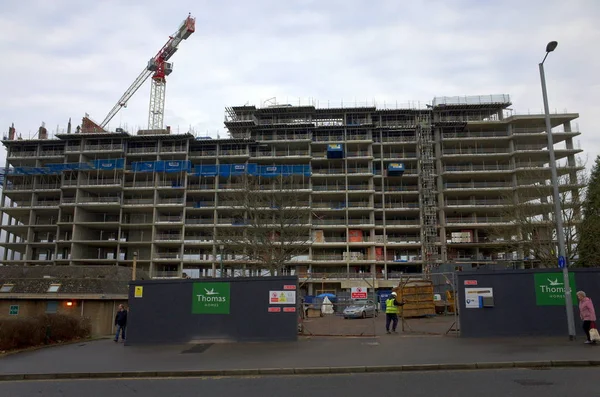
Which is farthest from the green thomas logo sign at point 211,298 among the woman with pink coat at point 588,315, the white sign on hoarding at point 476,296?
the woman with pink coat at point 588,315

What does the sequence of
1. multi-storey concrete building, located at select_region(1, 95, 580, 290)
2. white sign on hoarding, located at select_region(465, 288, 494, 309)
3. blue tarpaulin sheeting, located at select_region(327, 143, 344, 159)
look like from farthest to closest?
1. blue tarpaulin sheeting, located at select_region(327, 143, 344, 159)
2. multi-storey concrete building, located at select_region(1, 95, 580, 290)
3. white sign on hoarding, located at select_region(465, 288, 494, 309)

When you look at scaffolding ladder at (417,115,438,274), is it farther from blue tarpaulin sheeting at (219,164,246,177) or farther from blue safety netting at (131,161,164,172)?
blue safety netting at (131,161,164,172)

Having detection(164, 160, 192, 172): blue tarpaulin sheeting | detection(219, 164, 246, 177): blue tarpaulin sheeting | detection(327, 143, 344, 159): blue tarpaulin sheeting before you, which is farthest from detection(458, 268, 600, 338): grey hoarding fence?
detection(164, 160, 192, 172): blue tarpaulin sheeting

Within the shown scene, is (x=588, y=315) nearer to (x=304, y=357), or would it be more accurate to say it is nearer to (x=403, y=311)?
(x=304, y=357)

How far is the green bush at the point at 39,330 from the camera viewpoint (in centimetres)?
1797

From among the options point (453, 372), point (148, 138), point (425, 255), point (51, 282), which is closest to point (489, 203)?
point (425, 255)

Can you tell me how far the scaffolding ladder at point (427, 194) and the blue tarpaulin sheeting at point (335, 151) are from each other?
38.2ft

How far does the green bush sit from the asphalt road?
7.06 m

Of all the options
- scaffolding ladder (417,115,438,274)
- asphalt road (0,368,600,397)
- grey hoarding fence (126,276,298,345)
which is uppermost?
scaffolding ladder (417,115,438,274)

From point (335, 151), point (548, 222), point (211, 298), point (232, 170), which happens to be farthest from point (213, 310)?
point (335, 151)

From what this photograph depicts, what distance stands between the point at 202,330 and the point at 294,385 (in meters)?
8.76

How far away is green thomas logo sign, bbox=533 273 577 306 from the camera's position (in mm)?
16688

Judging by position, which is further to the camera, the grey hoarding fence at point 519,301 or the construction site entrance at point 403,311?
the construction site entrance at point 403,311

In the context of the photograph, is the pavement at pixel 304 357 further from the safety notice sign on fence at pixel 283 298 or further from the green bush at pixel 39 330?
the safety notice sign on fence at pixel 283 298
